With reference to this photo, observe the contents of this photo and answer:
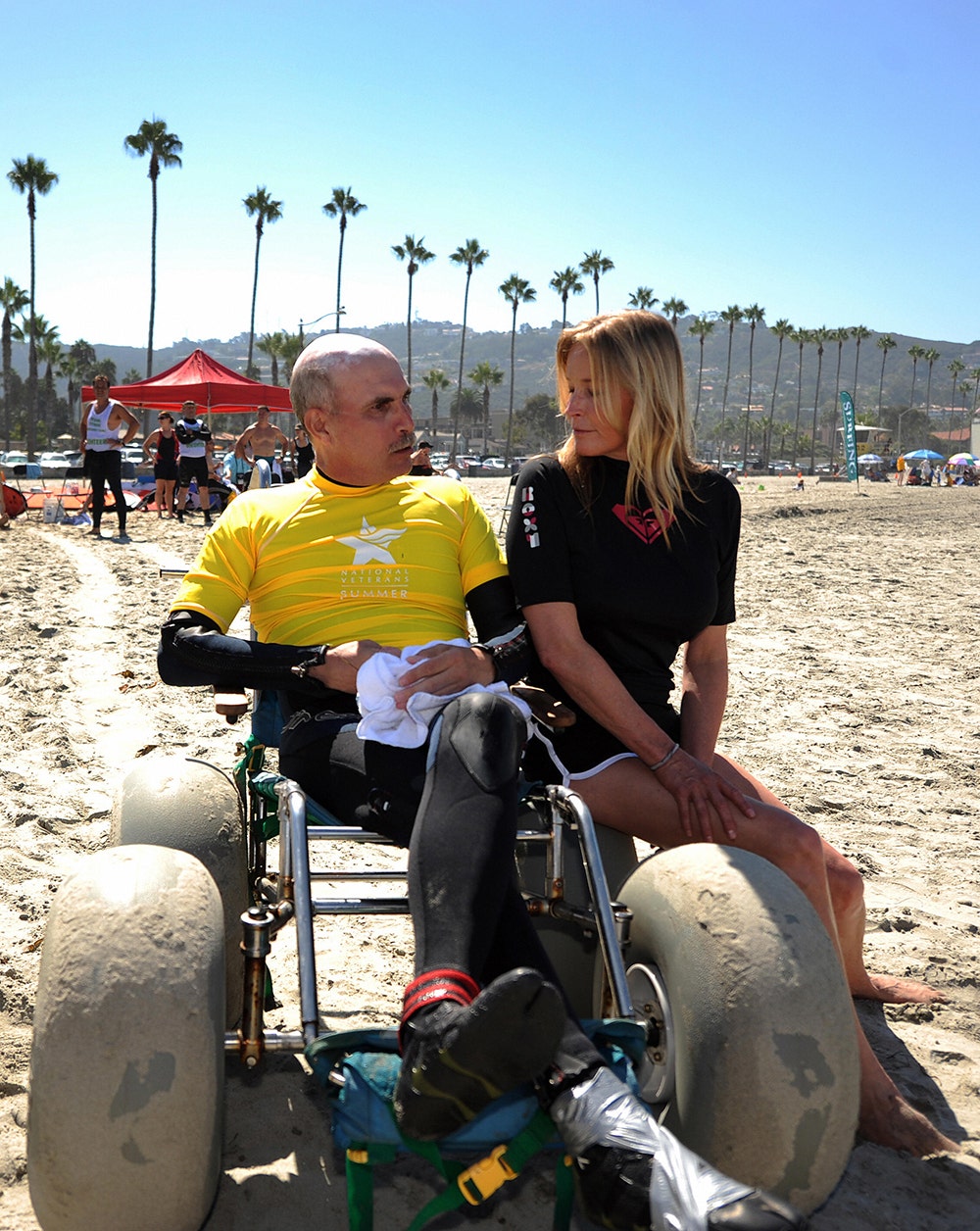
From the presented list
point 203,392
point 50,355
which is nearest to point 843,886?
point 203,392

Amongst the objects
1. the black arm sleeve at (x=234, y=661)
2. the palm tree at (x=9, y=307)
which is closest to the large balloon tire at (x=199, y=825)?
the black arm sleeve at (x=234, y=661)

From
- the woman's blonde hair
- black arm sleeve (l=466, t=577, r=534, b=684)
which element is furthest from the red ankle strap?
the woman's blonde hair

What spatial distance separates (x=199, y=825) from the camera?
2.80 meters

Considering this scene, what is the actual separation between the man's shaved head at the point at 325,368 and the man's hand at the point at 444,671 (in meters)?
0.88

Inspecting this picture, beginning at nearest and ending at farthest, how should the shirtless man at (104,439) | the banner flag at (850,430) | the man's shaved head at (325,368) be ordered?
1. the man's shaved head at (325,368)
2. the shirtless man at (104,439)
3. the banner flag at (850,430)

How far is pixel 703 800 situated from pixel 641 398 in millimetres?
1072

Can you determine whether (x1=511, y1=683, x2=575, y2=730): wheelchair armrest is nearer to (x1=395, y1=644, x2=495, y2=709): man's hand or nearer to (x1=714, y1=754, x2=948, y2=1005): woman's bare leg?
(x1=395, y1=644, x2=495, y2=709): man's hand

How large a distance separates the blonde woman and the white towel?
14.8 inches

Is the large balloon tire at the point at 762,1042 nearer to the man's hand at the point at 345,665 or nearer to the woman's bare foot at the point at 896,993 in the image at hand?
the man's hand at the point at 345,665

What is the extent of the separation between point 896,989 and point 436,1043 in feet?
6.92

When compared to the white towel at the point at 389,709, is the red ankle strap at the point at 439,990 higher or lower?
lower

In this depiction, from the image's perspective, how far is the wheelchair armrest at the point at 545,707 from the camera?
8.79ft

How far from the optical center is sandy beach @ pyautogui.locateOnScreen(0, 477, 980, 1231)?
2.49 metres

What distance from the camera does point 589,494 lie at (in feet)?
10.0
